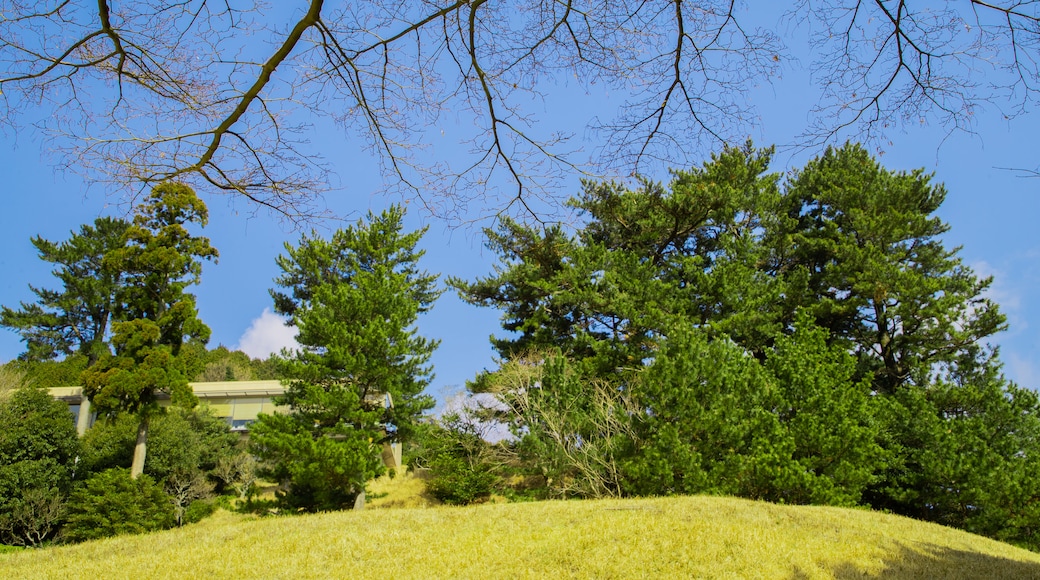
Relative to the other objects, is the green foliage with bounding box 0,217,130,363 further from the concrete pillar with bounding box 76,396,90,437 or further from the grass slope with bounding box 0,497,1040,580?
the grass slope with bounding box 0,497,1040,580

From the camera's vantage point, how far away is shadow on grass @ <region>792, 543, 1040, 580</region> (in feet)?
21.4

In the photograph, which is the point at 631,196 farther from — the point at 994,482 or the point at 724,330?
the point at 994,482

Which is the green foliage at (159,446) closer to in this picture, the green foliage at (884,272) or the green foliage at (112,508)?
the green foliage at (112,508)

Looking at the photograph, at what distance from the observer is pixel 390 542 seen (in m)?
7.98

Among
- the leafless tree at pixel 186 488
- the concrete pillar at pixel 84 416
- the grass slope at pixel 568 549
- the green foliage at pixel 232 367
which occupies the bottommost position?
the grass slope at pixel 568 549

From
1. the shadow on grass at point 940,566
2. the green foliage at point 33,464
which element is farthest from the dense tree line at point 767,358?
the green foliage at point 33,464

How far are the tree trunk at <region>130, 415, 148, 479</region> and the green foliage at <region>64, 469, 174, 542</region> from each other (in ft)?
2.28

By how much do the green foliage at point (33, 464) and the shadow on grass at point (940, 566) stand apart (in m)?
18.1

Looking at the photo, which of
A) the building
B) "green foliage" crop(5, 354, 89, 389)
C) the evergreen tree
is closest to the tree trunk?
the evergreen tree

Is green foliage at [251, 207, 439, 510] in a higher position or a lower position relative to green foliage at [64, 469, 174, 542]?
higher

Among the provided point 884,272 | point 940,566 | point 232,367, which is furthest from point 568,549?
point 232,367

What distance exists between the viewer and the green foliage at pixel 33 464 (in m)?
15.3

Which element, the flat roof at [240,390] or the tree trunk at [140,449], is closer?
the tree trunk at [140,449]

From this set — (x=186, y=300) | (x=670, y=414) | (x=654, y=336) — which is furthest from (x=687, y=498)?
(x=186, y=300)
